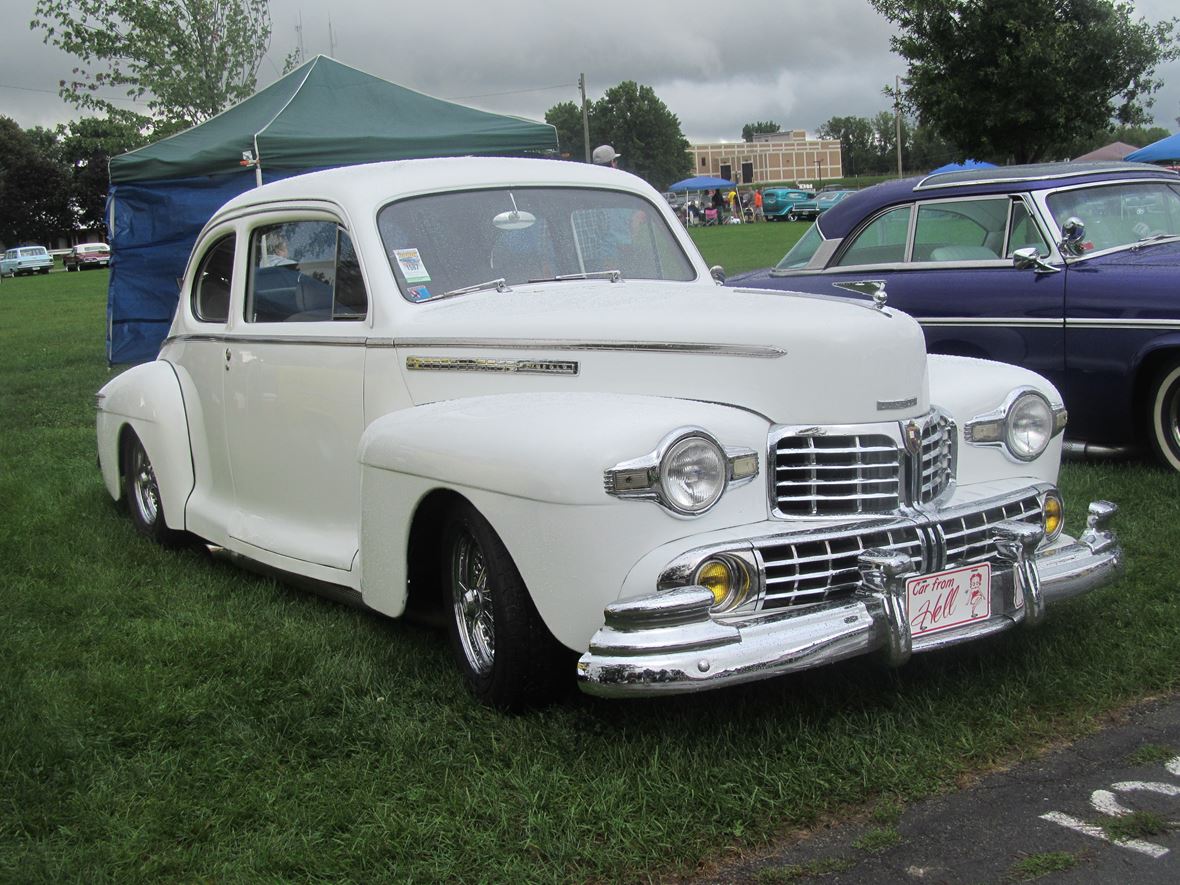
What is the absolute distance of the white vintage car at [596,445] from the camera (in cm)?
319

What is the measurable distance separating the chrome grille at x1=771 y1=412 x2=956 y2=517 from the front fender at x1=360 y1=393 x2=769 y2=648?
0.28 feet

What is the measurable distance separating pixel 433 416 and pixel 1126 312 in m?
3.92

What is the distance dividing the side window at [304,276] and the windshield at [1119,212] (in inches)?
160

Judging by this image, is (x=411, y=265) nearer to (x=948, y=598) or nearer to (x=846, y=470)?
(x=846, y=470)

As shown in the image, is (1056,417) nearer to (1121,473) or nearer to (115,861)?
(1121,473)

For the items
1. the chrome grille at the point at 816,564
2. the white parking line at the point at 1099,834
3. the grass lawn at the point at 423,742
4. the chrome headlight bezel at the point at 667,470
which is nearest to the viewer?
the white parking line at the point at 1099,834

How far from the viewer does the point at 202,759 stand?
348 centimetres

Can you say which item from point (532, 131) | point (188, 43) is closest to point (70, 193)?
point (188, 43)

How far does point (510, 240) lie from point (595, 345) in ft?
2.98

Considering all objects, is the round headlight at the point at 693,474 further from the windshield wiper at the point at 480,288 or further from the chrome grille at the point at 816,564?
the windshield wiper at the point at 480,288

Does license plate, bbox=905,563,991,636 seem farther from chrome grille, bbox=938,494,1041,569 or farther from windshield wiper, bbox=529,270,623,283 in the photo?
windshield wiper, bbox=529,270,623,283

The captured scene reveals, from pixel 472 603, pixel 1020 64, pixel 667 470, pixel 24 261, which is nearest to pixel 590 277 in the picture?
pixel 472 603

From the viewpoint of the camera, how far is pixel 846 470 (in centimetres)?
351

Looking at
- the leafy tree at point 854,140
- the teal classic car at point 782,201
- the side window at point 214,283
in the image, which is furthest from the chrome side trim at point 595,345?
the leafy tree at point 854,140
